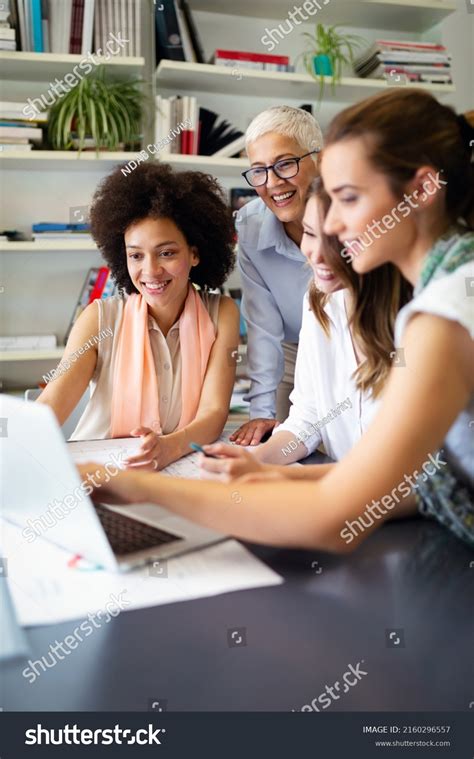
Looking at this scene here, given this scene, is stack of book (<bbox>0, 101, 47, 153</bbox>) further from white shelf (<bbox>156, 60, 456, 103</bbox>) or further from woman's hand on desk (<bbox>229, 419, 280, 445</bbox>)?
woman's hand on desk (<bbox>229, 419, 280, 445</bbox>)

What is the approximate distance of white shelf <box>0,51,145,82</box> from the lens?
2.54 metres

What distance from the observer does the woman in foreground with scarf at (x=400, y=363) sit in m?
0.70

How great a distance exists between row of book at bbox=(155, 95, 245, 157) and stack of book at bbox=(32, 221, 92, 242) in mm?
443

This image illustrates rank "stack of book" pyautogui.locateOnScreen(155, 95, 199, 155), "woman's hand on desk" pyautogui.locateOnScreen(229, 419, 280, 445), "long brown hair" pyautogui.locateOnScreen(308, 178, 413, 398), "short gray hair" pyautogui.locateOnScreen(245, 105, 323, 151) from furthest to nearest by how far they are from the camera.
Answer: "stack of book" pyautogui.locateOnScreen(155, 95, 199, 155) → "short gray hair" pyautogui.locateOnScreen(245, 105, 323, 151) → "woman's hand on desk" pyautogui.locateOnScreen(229, 419, 280, 445) → "long brown hair" pyautogui.locateOnScreen(308, 178, 413, 398)

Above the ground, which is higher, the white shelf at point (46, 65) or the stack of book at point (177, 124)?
the white shelf at point (46, 65)

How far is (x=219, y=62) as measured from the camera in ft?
8.94

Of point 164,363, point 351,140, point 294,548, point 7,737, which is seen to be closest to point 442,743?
point 294,548

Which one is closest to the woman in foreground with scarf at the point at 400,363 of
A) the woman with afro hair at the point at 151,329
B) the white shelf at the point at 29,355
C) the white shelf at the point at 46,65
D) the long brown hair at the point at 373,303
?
the long brown hair at the point at 373,303

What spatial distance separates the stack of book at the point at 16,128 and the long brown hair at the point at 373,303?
1854mm

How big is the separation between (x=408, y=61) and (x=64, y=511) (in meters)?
2.75

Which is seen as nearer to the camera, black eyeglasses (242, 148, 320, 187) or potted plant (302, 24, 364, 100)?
black eyeglasses (242, 148, 320, 187)

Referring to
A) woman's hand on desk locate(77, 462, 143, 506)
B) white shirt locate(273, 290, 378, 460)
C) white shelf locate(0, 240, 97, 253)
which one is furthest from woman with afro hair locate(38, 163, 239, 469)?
white shelf locate(0, 240, 97, 253)

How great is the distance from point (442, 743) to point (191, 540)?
318 mm

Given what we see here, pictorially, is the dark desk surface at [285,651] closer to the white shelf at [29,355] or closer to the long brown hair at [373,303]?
the long brown hair at [373,303]
